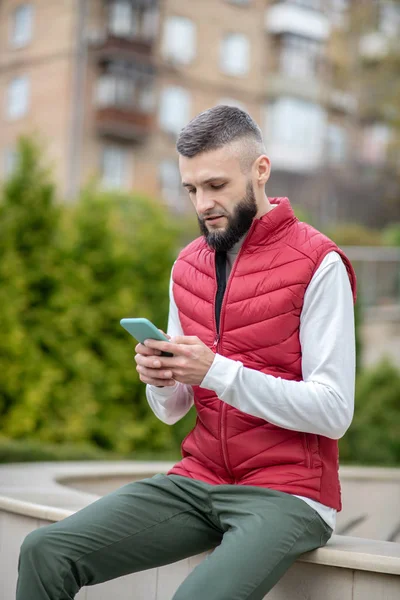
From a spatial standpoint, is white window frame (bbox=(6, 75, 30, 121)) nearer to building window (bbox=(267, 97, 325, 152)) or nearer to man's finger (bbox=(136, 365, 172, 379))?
building window (bbox=(267, 97, 325, 152))

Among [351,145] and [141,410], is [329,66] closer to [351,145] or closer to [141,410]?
[351,145]

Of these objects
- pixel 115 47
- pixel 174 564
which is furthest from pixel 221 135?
pixel 115 47

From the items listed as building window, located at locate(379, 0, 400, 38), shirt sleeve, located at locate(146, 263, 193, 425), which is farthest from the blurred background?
shirt sleeve, located at locate(146, 263, 193, 425)

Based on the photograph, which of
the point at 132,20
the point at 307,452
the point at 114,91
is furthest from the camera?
the point at 132,20

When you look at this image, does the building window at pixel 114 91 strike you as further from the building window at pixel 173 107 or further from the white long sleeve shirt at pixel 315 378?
the white long sleeve shirt at pixel 315 378

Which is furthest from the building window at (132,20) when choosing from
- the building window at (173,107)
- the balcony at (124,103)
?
the building window at (173,107)

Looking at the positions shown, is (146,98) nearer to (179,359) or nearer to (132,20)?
(132,20)

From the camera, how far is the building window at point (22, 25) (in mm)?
27766

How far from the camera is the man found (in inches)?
105

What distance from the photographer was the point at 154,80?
27969 millimetres

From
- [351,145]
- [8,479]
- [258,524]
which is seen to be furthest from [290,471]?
[351,145]

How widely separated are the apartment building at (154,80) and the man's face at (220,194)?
70.8 feet

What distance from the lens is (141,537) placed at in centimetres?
279

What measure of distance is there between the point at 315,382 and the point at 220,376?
0.28 m
